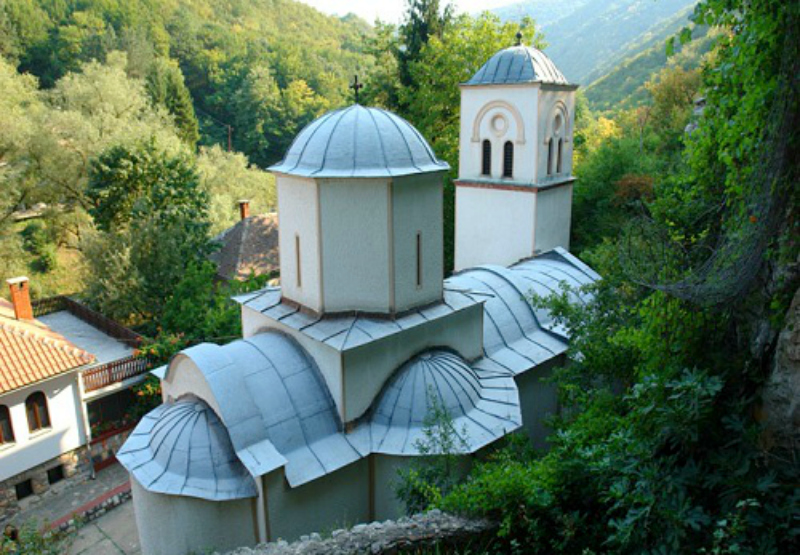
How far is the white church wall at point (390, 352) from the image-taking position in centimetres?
847

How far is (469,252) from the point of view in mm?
15750

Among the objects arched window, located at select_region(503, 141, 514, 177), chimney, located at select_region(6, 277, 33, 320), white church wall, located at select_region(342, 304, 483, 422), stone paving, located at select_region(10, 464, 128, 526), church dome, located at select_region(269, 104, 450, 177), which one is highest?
church dome, located at select_region(269, 104, 450, 177)

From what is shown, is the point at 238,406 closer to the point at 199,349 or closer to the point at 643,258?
the point at 199,349

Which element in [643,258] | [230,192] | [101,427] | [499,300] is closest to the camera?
[643,258]

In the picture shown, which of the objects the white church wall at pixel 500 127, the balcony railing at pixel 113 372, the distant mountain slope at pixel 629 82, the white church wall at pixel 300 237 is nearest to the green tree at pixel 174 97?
the balcony railing at pixel 113 372

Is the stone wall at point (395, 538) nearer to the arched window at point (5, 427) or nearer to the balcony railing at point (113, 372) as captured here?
the arched window at point (5, 427)

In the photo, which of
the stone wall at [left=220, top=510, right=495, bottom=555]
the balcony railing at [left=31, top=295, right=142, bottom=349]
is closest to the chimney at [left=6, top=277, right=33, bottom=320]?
the balcony railing at [left=31, top=295, right=142, bottom=349]

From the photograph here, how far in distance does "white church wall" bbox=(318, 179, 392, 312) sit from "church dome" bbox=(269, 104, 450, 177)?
25cm

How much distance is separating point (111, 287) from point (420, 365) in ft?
44.7

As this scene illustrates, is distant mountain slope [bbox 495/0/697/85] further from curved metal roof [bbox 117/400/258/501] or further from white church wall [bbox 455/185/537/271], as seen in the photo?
curved metal roof [bbox 117/400/258/501]

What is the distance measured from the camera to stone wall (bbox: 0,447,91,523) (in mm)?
13016

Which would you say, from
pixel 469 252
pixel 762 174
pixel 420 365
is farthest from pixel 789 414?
pixel 469 252

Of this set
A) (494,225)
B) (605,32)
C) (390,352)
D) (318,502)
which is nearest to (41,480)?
(318,502)

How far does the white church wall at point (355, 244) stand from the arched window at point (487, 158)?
23.1 ft
